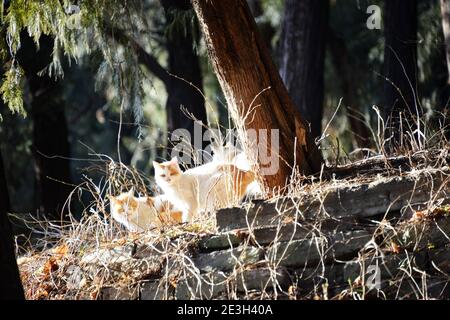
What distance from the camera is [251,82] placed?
7180 millimetres

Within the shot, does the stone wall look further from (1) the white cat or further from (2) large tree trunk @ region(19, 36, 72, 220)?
(2) large tree trunk @ region(19, 36, 72, 220)

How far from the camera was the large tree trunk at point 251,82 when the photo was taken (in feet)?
23.3

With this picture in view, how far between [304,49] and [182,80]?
1605 millimetres

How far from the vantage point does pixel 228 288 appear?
21.1 feet

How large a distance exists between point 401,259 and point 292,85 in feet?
19.4

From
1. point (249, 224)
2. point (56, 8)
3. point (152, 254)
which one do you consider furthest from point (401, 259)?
point (56, 8)

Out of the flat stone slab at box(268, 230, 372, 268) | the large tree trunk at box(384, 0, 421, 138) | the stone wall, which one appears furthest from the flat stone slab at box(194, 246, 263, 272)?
the large tree trunk at box(384, 0, 421, 138)

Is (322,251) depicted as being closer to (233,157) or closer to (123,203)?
(233,157)

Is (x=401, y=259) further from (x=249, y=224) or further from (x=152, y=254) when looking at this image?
(x=152, y=254)

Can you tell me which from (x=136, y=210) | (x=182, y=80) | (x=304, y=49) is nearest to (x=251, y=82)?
(x=136, y=210)

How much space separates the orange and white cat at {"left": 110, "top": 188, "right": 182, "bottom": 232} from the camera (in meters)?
8.03

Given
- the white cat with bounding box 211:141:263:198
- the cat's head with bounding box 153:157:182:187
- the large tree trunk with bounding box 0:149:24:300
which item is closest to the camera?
the large tree trunk with bounding box 0:149:24:300

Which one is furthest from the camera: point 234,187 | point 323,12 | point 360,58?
point 360,58

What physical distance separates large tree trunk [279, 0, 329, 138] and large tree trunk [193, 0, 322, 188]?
4364mm
